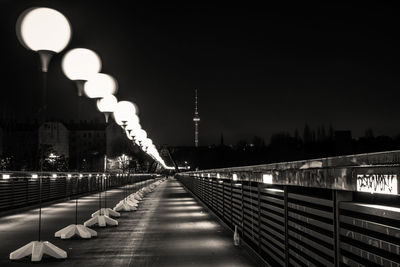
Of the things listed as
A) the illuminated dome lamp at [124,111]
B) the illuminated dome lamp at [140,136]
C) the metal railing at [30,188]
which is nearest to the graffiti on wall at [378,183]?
the metal railing at [30,188]

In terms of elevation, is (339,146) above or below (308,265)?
above

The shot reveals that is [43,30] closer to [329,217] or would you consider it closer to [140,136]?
[329,217]

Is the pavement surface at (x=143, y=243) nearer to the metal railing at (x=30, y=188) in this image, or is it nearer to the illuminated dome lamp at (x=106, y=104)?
the metal railing at (x=30, y=188)

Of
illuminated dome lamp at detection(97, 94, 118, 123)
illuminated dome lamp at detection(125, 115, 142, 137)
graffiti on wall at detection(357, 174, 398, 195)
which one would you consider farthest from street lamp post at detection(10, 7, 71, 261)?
illuminated dome lamp at detection(125, 115, 142, 137)

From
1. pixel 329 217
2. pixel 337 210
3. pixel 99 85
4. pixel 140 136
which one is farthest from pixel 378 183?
pixel 140 136

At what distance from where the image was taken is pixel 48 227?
1805cm

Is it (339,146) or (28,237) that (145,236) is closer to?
(28,237)

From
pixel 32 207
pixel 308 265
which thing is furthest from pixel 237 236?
pixel 32 207

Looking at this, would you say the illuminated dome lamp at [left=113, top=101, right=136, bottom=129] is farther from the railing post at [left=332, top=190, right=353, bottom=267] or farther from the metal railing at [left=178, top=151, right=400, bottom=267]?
the railing post at [left=332, top=190, right=353, bottom=267]

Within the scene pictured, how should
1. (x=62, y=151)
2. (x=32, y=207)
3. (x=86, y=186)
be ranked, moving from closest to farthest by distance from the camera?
(x=32, y=207), (x=86, y=186), (x=62, y=151)

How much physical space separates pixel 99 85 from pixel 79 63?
267 cm

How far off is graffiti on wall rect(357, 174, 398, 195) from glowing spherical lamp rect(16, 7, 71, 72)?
19.6 feet

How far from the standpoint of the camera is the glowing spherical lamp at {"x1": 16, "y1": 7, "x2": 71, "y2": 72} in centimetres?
896

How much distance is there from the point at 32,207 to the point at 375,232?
2574 centimetres
